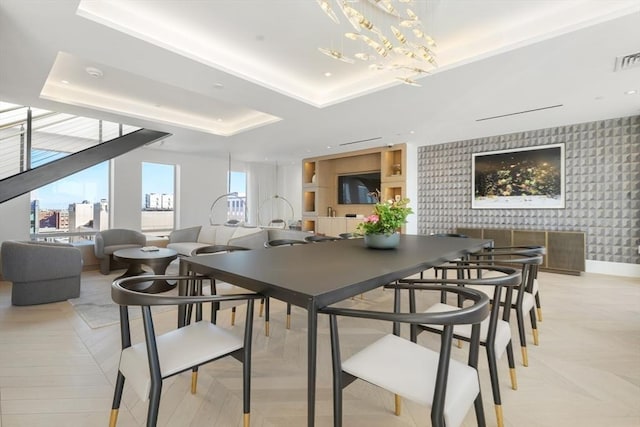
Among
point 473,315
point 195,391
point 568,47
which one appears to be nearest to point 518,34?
point 568,47

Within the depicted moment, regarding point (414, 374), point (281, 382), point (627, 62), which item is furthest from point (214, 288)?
point (627, 62)

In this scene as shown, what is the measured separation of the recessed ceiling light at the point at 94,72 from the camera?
3.52 metres

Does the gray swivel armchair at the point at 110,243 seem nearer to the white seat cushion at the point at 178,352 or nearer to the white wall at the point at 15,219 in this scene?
the white wall at the point at 15,219

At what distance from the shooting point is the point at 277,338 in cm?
252

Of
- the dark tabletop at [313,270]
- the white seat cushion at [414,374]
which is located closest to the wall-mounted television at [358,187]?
the dark tabletop at [313,270]

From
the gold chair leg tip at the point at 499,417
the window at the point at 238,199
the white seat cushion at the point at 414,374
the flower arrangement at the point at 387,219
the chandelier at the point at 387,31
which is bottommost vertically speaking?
the gold chair leg tip at the point at 499,417

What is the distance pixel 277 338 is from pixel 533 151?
5736mm

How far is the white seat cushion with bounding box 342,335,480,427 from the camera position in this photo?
1.04 m

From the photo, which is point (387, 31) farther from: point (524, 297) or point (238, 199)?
point (238, 199)

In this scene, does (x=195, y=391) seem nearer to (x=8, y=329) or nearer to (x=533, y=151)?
(x=8, y=329)

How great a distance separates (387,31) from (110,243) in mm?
5379

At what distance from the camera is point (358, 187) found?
7762mm

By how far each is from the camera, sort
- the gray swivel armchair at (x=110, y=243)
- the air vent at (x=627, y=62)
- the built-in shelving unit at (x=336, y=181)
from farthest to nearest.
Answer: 1. the built-in shelving unit at (x=336, y=181)
2. the gray swivel armchair at (x=110, y=243)
3. the air vent at (x=627, y=62)

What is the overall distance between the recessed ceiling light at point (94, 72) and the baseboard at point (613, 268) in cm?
786
